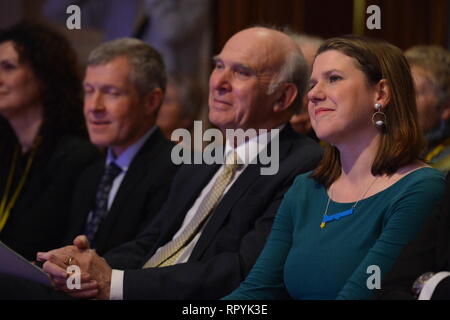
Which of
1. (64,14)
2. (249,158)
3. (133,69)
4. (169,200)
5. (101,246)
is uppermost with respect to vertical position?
(64,14)

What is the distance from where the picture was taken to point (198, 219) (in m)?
2.84

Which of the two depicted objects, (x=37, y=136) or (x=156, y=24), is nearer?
(x=37, y=136)

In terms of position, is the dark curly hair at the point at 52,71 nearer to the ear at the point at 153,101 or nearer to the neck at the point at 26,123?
the neck at the point at 26,123

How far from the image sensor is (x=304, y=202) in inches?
91.7

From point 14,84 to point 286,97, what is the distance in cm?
159

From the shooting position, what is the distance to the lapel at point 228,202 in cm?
271

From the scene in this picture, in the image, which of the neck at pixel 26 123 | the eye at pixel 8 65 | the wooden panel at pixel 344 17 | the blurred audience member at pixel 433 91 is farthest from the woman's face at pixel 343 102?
the wooden panel at pixel 344 17

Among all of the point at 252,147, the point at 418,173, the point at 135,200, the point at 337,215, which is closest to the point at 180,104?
the point at 135,200

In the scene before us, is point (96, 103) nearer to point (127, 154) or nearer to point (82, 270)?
point (127, 154)

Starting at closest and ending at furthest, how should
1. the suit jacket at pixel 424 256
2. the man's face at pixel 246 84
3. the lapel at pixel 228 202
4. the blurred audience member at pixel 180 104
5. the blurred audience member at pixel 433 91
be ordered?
the suit jacket at pixel 424 256
the lapel at pixel 228 202
the man's face at pixel 246 84
the blurred audience member at pixel 433 91
the blurred audience member at pixel 180 104

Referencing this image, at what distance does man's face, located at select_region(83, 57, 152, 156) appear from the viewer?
3.54 meters
